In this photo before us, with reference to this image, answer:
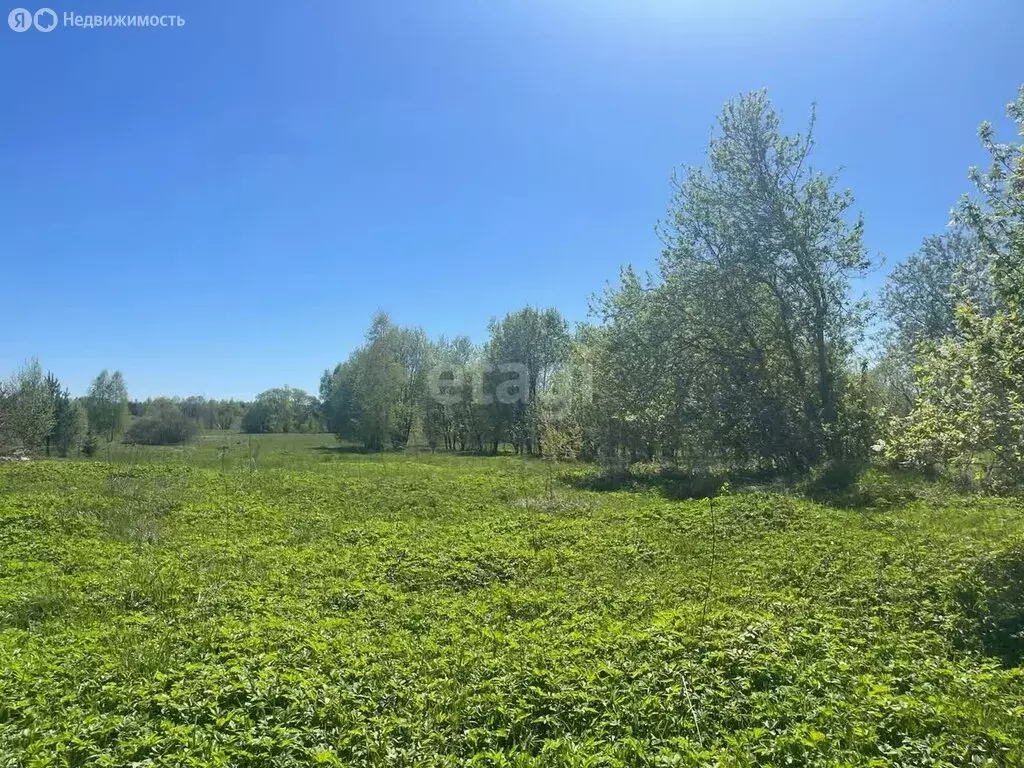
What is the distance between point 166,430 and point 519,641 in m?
69.7

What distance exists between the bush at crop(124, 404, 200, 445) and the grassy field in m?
57.9

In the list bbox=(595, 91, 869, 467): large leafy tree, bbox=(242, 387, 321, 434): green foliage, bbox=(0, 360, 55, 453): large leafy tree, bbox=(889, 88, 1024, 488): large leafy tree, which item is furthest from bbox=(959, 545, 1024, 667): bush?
bbox=(242, 387, 321, 434): green foliage

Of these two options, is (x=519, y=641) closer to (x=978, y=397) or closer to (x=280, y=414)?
(x=978, y=397)

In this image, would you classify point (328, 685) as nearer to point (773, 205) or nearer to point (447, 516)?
point (447, 516)

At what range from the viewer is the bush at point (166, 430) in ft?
210

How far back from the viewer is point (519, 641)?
5.93 m

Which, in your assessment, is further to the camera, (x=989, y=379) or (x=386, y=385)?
(x=386, y=385)

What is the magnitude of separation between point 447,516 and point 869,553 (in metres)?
8.67

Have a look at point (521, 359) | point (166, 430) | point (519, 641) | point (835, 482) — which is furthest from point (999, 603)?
point (166, 430)

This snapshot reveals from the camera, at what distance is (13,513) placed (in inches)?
488

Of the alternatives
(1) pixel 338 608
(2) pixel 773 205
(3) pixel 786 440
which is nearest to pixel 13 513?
(1) pixel 338 608

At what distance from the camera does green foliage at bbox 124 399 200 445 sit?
64062 mm

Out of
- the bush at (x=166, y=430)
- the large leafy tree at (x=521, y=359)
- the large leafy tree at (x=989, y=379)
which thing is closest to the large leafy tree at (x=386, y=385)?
the large leafy tree at (x=521, y=359)

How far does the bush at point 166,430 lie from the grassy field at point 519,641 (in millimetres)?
57909
